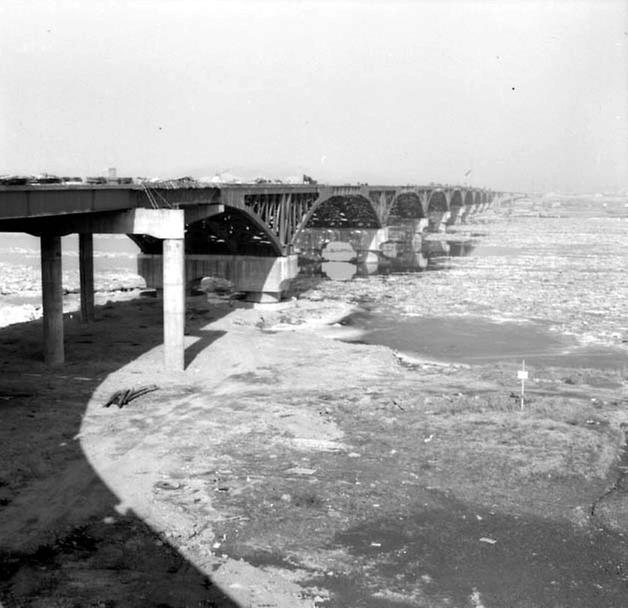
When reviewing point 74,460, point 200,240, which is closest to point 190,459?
point 74,460

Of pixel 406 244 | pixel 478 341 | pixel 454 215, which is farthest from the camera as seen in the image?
pixel 454 215

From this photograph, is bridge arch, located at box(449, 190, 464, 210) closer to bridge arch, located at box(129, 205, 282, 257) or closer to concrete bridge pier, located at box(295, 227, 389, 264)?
concrete bridge pier, located at box(295, 227, 389, 264)

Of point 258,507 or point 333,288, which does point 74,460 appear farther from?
point 333,288

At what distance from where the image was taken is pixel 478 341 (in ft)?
129

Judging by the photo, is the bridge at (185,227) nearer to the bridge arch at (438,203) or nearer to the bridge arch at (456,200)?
the bridge arch at (438,203)

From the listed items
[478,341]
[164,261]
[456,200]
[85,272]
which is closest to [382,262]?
[478,341]

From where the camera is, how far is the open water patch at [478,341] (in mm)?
34719

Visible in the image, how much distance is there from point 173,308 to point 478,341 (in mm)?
17204

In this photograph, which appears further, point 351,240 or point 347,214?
point 351,240

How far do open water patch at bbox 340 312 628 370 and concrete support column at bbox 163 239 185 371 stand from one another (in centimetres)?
1216

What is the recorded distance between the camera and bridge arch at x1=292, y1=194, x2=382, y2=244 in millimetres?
83562

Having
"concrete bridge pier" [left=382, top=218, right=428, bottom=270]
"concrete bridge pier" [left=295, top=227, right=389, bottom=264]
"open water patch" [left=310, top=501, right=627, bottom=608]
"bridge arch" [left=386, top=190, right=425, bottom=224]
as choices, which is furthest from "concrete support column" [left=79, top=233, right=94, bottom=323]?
"bridge arch" [left=386, top=190, right=425, bottom=224]

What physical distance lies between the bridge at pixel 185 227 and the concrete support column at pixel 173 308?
0.13 feet

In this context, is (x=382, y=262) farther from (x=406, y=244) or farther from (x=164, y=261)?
(x=164, y=261)
